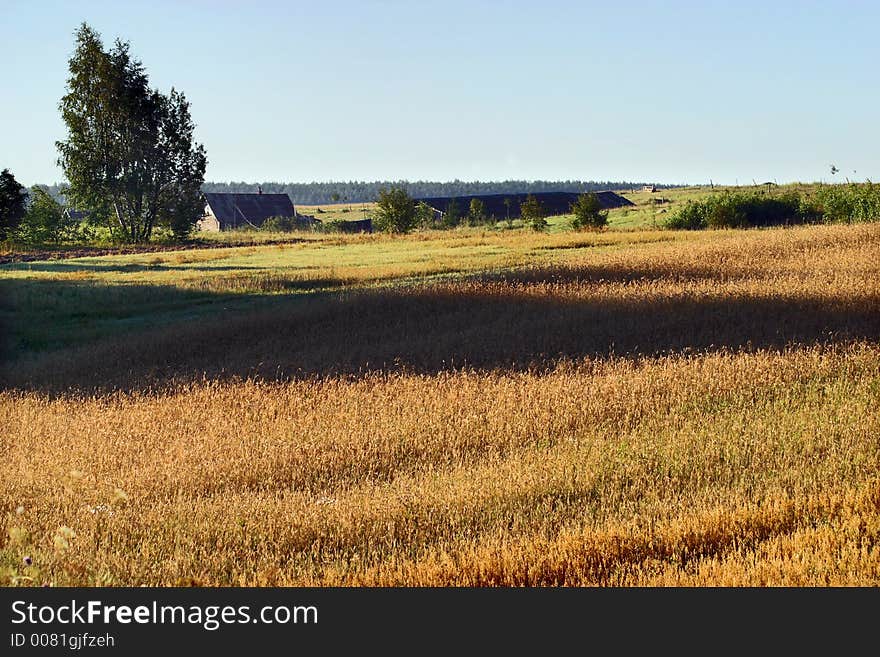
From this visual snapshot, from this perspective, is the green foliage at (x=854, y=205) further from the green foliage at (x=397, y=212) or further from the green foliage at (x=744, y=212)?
the green foliage at (x=397, y=212)

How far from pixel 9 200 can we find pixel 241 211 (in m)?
55.4

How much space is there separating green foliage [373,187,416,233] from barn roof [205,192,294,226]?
36858 millimetres

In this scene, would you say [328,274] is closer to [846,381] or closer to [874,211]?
[846,381]

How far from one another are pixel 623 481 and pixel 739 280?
12924 mm

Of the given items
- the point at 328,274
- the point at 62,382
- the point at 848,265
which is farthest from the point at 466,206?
the point at 62,382

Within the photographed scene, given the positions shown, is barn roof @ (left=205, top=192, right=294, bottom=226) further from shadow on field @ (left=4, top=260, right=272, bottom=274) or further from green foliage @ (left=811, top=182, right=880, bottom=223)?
green foliage @ (left=811, top=182, right=880, bottom=223)

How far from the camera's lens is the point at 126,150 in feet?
193

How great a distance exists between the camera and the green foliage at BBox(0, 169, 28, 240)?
46.7 metres

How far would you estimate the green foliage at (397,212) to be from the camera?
65625 mm

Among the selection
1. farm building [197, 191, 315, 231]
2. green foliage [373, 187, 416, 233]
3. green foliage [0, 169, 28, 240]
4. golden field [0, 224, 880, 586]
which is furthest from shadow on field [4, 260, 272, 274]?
farm building [197, 191, 315, 231]

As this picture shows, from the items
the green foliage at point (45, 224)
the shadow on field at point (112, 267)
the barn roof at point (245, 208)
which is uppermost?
the barn roof at point (245, 208)

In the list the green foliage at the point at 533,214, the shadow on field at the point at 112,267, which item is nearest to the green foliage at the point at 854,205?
the green foliage at the point at 533,214

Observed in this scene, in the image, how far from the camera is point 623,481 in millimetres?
7730

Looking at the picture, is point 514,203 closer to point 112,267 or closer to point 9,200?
point 9,200
